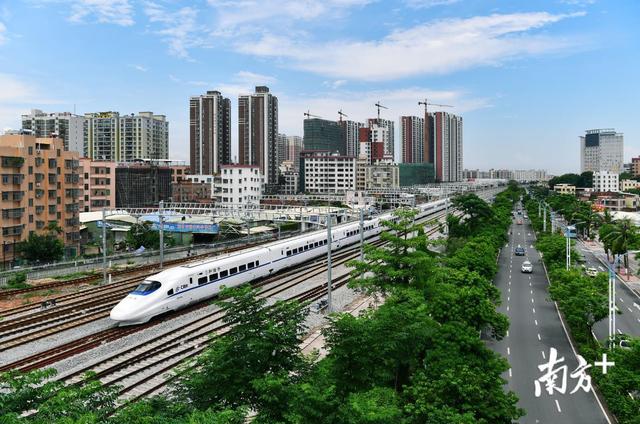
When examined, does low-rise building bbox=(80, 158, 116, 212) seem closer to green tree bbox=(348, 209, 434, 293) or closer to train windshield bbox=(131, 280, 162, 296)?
train windshield bbox=(131, 280, 162, 296)

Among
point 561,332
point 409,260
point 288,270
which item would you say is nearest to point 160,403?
point 409,260

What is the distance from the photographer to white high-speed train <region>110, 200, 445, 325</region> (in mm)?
23781

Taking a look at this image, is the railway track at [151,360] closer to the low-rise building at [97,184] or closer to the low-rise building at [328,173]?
the low-rise building at [97,184]

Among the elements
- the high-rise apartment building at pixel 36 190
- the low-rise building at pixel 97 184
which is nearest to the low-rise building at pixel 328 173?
the low-rise building at pixel 97 184

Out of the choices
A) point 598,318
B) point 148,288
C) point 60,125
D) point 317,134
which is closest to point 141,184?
point 60,125

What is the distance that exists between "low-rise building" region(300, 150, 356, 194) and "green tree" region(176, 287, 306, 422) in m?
120

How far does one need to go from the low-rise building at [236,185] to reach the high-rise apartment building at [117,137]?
46455 mm

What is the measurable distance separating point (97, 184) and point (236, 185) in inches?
943

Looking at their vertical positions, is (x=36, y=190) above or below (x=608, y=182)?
below

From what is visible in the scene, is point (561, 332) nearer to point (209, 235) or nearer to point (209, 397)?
point (209, 397)

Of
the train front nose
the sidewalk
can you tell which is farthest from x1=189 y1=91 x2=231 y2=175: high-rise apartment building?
the train front nose

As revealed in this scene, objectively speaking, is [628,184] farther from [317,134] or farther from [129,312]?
[129,312]

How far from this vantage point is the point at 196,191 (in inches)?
4166

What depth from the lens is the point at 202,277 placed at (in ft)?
88.6
